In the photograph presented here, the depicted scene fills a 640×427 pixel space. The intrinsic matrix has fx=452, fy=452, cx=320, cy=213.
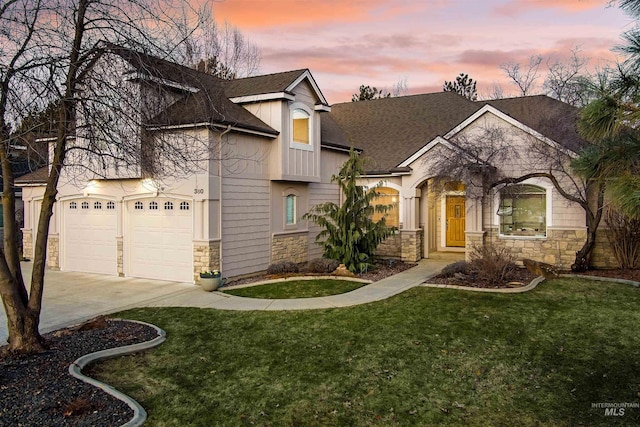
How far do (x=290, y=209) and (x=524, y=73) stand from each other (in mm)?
19929

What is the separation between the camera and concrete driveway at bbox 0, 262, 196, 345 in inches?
353

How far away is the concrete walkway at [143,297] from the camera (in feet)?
30.7

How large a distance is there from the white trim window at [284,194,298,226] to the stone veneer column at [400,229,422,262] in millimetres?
3972

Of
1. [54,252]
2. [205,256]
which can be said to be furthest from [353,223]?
[54,252]

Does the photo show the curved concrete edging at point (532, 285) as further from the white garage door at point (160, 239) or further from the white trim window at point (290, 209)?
the white garage door at point (160, 239)

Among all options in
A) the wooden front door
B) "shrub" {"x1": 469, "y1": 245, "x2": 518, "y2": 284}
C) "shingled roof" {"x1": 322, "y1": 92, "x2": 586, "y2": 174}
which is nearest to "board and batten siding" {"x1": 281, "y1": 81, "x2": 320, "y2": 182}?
"shingled roof" {"x1": 322, "y1": 92, "x2": 586, "y2": 174}

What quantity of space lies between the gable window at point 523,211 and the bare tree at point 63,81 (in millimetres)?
11600

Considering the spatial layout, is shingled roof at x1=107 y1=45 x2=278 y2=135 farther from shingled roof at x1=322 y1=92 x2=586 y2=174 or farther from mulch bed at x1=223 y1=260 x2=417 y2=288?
shingled roof at x1=322 y1=92 x2=586 y2=174

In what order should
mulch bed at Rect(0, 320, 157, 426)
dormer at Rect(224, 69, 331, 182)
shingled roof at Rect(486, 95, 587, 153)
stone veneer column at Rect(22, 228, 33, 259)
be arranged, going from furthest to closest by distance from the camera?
1. stone veneer column at Rect(22, 228, 33, 259)
2. dormer at Rect(224, 69, 331, 182)
3. shingled roof at Rect(486, 95, 587, 153)
4. mulch bed at Rect(0, 320, 157, 426)

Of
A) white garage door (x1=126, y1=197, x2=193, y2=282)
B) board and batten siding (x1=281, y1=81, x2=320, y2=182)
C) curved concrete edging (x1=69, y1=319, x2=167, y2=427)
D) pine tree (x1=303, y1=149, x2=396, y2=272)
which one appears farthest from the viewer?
board and batten siding (x1=281, y1=81, x2=320, y2=182)

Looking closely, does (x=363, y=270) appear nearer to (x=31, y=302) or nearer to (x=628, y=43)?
(x=31, y=302)

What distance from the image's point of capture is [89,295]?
1108 cm

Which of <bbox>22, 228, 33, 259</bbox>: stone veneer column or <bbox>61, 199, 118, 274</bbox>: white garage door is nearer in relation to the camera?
<bbox>61, 199, 118, 274</bbox>: white garage door

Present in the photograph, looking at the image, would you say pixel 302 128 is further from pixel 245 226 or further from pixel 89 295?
pixel 89 295
